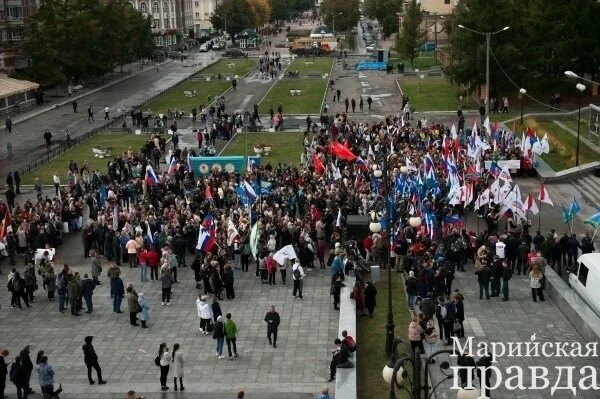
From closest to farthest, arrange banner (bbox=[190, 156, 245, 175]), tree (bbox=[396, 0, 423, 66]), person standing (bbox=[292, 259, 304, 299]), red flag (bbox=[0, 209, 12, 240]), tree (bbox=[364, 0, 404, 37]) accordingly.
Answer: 1. person standing (bbox=[292, 259, 304, 299])
2. red flag (bbox=[0, 209, 12, 240])
3. banner (bbox=[190, 156, 245, 175])
4. tree (bbox=[396, 0, 423, 66])
5. tree (bbox=[364, 0, 404, 37])

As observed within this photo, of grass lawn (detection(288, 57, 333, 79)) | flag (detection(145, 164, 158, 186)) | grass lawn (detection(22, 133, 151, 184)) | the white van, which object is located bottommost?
grass lawn (detection(22, 133, 151, 184))

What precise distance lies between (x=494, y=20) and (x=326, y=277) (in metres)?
44.5

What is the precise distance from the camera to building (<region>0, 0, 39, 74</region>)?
92.6 meters

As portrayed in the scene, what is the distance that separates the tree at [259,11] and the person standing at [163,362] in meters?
157

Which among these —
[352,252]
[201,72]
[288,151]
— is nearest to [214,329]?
[352,252]

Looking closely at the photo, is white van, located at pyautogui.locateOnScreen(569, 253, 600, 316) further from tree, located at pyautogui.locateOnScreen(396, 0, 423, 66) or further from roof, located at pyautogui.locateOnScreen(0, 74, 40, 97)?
tree, located at pyautogui.locateOnScreen(396, 0, 423, 66)

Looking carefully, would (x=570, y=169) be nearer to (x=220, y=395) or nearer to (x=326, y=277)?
(x=326, y=277)

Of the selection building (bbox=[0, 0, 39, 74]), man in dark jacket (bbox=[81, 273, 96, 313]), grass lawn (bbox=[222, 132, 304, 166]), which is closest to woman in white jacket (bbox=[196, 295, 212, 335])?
man in dark jacket (bbox=[81, 273, 96, 313])

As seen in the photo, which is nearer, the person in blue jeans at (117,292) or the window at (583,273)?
the window at (583,273)

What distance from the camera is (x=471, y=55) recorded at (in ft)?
238

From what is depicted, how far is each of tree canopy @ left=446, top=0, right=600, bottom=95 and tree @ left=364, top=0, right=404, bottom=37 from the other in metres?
86.5

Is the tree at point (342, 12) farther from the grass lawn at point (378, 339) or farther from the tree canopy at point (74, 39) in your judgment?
the grass lawn at point (378, 339)

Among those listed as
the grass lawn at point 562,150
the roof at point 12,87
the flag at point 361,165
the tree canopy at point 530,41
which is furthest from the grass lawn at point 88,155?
the tree canopy at point 530,41

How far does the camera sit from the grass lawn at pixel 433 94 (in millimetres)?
76938
